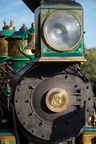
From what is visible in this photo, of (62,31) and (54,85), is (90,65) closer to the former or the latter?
(54,85)

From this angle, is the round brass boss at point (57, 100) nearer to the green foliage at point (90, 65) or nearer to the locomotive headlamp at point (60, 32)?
the locomotive headlamp at point (60, 32)

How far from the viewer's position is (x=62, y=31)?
4781 mm

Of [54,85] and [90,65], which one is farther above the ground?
[54,85]

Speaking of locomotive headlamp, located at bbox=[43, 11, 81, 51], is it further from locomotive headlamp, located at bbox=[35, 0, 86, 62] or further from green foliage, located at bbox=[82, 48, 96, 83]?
green foliage, located at bbox=[82, 48, 96, 83]

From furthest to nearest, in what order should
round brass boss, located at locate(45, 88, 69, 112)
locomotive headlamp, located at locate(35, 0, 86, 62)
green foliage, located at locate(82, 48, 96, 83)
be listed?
green foliage, located at locate(82, 48, 96, 83) → round brass boss, located at locate(45, 88, 69, 112) → locomotive headlamp, located at locate(35, 0, 86, 62)

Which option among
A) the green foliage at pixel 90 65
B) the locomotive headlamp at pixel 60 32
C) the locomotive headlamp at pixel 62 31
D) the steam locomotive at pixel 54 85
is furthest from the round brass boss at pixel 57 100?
the green foliage at pixel 90 65

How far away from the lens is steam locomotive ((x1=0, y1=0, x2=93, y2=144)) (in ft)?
15.6

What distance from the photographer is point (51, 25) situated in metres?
4.74

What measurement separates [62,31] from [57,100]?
2.88ft

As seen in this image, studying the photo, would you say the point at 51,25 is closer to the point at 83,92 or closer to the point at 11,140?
the point at 83,92

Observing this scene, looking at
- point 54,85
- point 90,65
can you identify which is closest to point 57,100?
point 54,85

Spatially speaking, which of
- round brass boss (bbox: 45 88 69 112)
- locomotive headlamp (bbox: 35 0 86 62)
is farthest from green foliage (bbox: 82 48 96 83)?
locomotive headlamp (bbox: 35 0 86 62)

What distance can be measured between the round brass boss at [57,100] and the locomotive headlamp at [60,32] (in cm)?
44

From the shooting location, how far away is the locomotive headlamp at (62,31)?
187 inches
